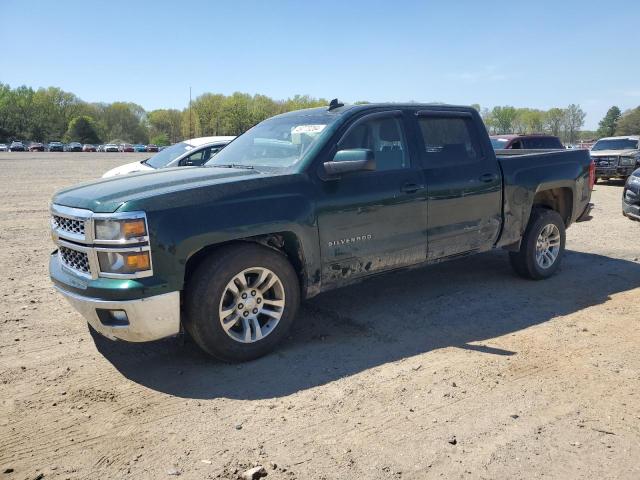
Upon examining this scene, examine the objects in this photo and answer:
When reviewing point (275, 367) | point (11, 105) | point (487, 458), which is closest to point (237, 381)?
point (275, 367)

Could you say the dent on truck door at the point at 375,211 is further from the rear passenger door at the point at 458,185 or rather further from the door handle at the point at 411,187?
the rear passenger door at the point at 458,185

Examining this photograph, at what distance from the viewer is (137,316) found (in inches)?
140

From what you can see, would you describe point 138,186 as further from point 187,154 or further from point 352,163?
point 187,154

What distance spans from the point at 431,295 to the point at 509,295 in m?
0.84

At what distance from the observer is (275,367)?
3.99 meters

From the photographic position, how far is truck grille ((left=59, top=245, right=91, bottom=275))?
Result: 3758 mm

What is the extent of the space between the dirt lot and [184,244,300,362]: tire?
7.7 inches

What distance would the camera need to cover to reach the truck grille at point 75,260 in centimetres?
376

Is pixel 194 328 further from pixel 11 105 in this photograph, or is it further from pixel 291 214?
pixel 11 105

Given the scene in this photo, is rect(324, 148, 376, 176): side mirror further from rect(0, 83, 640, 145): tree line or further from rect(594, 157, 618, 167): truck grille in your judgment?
rect(0, 83, 640, 145): tree line

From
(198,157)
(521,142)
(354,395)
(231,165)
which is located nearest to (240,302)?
(354,395)

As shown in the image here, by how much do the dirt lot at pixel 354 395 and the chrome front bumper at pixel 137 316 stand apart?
1.27ft

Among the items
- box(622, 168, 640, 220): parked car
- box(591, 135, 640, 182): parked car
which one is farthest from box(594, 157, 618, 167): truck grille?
box(622, 168, 640, 220): parked car

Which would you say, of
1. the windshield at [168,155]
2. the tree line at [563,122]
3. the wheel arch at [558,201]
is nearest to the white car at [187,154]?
the windshield at [168,155]
